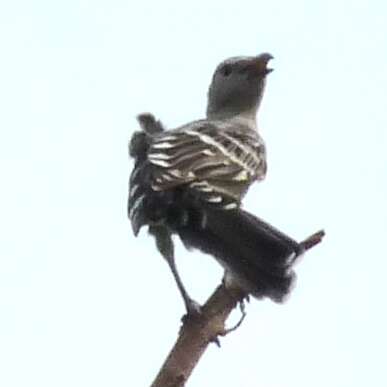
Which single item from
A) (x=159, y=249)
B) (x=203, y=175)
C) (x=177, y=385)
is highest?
(x=203, y=175)

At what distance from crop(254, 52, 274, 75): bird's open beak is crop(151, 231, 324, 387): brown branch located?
177 inches

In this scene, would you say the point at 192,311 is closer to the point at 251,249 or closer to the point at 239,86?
the point at 251,249

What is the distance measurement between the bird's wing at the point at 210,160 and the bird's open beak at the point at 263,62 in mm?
1278

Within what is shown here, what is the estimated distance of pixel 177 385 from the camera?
2678 mm

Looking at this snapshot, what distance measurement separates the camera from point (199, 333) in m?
2.98

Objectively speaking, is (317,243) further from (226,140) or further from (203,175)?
(226,140)

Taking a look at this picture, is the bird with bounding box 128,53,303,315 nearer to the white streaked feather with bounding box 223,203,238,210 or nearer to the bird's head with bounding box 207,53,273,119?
the white streaked feather with bounding box 223,203,238,210

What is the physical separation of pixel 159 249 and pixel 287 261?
1.55m

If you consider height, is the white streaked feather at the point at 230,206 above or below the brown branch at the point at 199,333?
above

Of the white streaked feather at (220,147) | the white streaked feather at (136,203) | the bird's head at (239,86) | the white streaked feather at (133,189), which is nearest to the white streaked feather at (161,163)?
the white streaked feather at (133,189)

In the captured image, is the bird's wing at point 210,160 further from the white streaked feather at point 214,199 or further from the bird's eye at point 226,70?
the bird's eye at point 226,70

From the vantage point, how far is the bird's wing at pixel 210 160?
4.55 meters

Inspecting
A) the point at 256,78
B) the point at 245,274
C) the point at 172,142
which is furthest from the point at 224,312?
the point at 256,78

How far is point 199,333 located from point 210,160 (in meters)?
2.26
